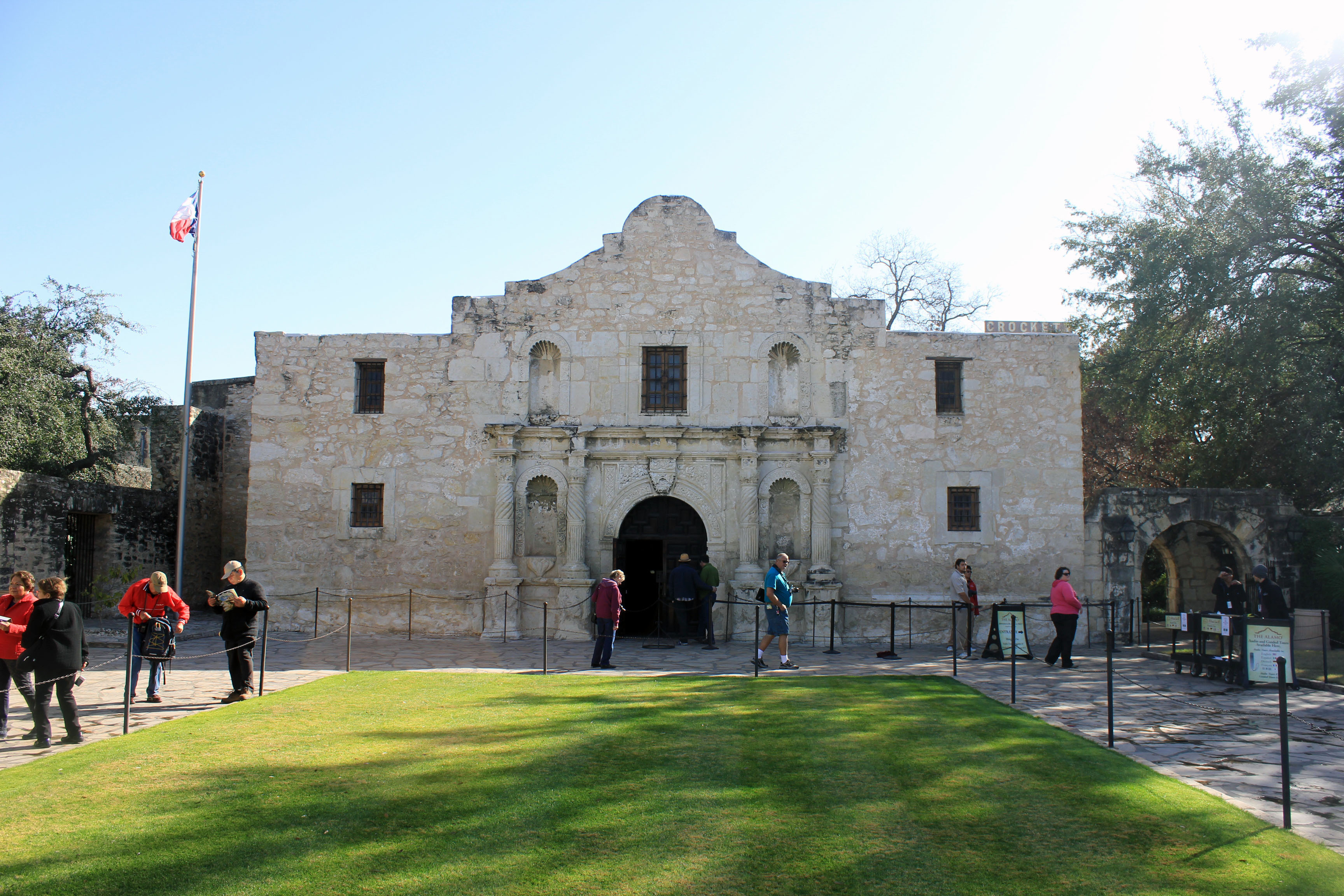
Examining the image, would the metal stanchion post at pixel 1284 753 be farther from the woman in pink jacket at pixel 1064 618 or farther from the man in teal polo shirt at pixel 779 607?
the woman in pink jacket at pixel 1064 618

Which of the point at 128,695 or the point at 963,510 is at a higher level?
the point at 963,510

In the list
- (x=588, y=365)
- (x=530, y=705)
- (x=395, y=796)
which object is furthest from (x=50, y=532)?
(x=395, y=796)

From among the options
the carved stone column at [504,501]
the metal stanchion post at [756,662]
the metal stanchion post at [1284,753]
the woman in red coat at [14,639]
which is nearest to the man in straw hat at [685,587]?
the metal stanchion post at [756,662]

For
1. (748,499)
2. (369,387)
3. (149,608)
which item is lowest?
(149,608)

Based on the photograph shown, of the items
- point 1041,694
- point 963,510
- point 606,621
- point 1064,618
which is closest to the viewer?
point 1041,694

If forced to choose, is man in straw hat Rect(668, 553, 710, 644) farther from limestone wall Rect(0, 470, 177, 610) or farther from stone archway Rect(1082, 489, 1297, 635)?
limestone wall Rect(0, 470, 177, 610)

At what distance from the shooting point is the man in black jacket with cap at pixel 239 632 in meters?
10.2

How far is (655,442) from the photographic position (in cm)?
1731

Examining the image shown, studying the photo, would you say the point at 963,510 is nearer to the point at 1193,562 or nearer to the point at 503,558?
the point at 1193,562

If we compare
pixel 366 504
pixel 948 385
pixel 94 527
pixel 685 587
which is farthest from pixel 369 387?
pixel 948 385

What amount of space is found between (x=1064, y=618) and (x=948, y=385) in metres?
5.94

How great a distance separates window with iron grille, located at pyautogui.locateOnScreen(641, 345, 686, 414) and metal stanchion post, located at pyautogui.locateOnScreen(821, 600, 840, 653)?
4.85m

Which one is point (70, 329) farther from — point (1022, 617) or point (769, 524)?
point (1022, 617)

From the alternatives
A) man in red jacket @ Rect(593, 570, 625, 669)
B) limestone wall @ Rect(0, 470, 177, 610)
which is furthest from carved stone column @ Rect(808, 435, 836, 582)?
limestone wall @ Rect(0, 470, 177, 610)
